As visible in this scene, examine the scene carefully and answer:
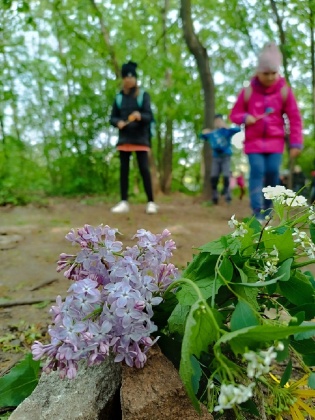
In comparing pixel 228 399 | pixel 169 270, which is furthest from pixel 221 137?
pixel 228 399

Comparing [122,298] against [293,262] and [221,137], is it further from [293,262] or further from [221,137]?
[221,137]

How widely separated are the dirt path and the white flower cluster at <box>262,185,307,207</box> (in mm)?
1353

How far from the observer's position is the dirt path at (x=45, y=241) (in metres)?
2.49

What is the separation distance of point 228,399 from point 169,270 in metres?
0.64

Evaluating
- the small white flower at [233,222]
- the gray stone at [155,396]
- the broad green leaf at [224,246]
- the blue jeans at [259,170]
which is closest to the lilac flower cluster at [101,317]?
the gray stone at [155,396]

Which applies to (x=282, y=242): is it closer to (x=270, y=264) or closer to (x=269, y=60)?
(x=270, y=264)

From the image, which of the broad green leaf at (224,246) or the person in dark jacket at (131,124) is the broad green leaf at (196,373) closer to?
the broad green leaf at (224,246)

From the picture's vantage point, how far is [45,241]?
4.52 meters

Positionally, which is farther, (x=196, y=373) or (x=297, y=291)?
(x=297, y=291)

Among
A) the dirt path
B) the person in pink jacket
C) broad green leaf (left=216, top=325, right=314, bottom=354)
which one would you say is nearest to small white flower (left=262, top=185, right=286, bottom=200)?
broad green leaf (left=216, top=325, right=314, bottom=354)

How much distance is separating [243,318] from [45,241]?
3691 millimetres

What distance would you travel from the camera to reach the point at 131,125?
6.40m

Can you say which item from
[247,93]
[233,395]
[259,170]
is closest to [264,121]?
[247,93]

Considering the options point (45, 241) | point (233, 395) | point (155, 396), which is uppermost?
point (233, 395)
